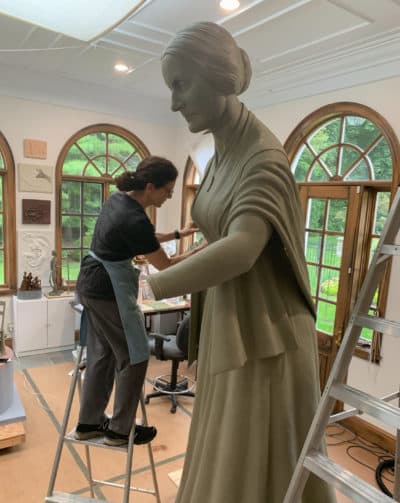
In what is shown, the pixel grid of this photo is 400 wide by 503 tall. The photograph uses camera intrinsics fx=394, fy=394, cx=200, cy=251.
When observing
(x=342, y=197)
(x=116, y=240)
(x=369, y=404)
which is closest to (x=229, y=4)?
(x=342, y=197)

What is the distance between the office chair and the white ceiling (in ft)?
7.35

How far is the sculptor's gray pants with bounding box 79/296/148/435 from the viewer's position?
66.8 inches

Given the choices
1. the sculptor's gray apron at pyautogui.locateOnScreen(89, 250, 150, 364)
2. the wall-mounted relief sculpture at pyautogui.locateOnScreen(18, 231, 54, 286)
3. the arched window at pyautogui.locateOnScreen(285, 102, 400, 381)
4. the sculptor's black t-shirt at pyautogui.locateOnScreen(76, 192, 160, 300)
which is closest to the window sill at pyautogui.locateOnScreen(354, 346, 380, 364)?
the arched window at pyautogui.locateOnScreen(285, 102, 400, 381)

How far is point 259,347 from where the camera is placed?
89cm

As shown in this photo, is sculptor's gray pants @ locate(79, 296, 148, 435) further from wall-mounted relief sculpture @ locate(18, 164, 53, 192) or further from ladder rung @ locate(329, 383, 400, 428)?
wall-mounted relief sculpture @ locate(18, 164, 53, 192)

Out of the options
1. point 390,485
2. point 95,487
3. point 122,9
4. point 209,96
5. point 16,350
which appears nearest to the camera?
point 209,96

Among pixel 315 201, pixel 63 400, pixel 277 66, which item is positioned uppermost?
pixel 277 66

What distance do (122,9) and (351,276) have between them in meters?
2.46

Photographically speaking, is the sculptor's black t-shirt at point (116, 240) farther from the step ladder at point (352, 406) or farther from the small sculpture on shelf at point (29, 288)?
the small sculpture on shelf at point (29, 288)

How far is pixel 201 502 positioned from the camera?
993 mm

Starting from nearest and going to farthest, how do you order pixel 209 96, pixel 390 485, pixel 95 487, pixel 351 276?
pixel 209 96, pixel 95 487, pixel 390 485, pixel 351 276

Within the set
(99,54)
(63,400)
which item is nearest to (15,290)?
(63,400)

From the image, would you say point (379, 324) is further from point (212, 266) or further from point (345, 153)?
point (345, 153)

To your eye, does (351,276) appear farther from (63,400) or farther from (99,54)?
(99,54)
